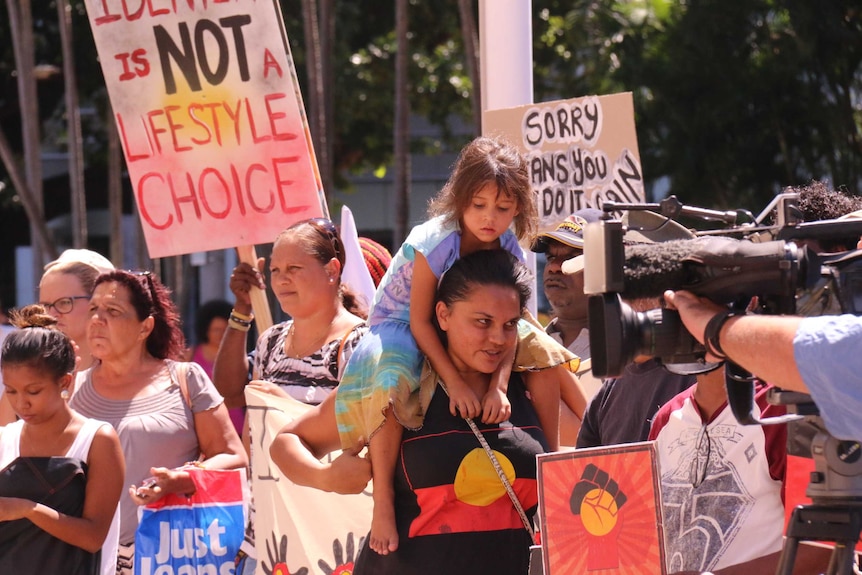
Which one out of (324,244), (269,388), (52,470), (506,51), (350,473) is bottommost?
(52,470)

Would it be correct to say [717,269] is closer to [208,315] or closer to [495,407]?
[495,407]

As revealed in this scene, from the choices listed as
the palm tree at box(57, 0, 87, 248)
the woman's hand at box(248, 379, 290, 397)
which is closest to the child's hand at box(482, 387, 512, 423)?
the woman's hand at box(248, 379, 290, 397)

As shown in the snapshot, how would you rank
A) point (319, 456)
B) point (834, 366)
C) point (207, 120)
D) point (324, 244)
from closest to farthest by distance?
1. point (834, 366)
2. point (319, 456)
3. point (324, 244)
4. point (207, 120)

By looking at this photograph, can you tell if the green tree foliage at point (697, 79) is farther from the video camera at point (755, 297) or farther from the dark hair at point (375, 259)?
the video camera at point (755, 297)

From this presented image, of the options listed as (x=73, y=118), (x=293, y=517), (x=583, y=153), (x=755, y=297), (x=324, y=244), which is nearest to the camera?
(x=755, y=297)

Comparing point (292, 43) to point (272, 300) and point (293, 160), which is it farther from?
point (293, 160)

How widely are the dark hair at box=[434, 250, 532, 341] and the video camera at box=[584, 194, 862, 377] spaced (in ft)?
3.06

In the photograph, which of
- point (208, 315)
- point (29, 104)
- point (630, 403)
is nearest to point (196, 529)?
point (630, 403)

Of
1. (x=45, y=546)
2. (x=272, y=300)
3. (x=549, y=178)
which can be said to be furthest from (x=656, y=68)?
(x=45, y=546)

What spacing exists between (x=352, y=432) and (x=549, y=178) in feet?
8.95

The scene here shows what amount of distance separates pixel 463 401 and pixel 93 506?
5.24 feet

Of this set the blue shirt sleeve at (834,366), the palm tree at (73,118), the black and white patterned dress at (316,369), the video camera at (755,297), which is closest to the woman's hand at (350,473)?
the black and white patterned dress at (316,369)

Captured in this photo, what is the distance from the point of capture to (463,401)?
3.11 metres

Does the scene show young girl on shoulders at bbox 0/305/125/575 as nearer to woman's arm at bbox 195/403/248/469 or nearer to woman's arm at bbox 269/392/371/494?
woman's arm at bbox 195/403/248/469
